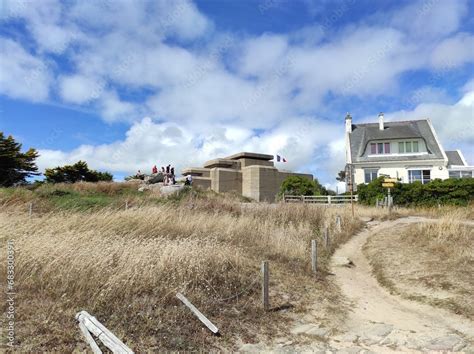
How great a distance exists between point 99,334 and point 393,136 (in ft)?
102

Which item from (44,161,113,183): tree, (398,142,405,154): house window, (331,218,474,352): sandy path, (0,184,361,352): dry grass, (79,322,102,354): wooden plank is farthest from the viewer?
(44,161,113,183): tree

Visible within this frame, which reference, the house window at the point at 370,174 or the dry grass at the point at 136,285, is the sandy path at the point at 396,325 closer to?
the dry grass at the point at 136,285

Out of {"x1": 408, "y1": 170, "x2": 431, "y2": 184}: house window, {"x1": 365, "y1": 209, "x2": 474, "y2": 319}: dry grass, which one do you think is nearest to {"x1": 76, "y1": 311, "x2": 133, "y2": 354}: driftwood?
{"x1": 365, "y1": 209, "x2": 474, "y2": 319}: dry grass

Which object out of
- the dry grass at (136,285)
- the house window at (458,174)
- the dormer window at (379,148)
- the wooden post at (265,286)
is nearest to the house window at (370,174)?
the dormer window at (379,148)

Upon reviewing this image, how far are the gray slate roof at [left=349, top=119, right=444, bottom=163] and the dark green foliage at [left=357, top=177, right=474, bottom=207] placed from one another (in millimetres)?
7456

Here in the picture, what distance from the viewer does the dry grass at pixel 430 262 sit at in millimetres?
7008

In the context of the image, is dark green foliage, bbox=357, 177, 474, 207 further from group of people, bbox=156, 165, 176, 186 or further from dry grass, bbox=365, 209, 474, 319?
group of people, bbox=156, 165, 176, 186

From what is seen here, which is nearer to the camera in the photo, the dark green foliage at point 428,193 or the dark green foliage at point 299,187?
the dark green foliage at point 428,193

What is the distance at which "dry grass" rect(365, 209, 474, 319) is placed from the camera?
276 inches

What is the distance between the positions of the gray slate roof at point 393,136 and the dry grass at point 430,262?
707 inches

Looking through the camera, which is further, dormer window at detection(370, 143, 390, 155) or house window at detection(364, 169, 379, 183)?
dormer window at detection(370, 143, 390, 155)

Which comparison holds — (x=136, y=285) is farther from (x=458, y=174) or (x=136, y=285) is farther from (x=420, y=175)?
(x=458, y=174)

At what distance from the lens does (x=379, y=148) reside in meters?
30.7

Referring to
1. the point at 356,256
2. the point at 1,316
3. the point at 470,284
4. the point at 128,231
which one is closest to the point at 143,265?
the point at 1,316
